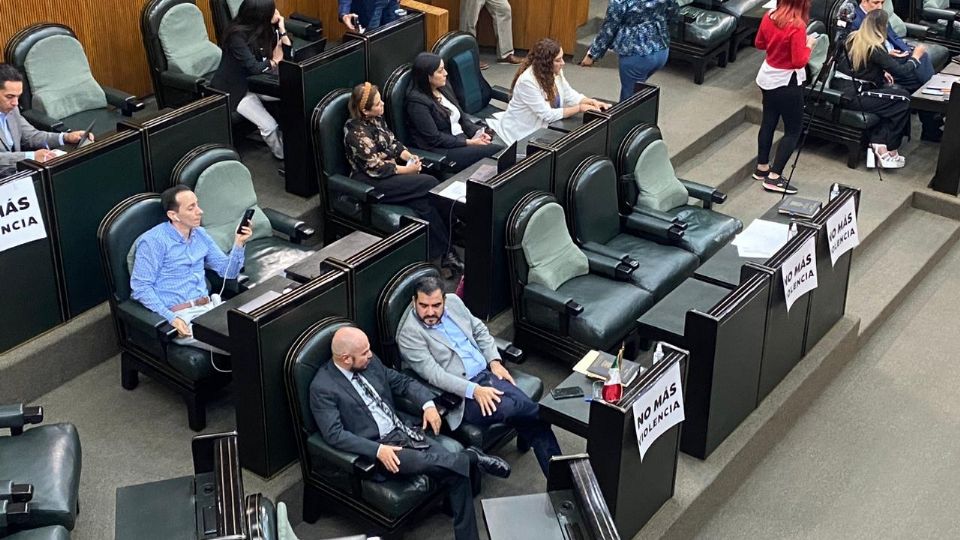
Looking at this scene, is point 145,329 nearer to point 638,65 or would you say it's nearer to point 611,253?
point 611,253

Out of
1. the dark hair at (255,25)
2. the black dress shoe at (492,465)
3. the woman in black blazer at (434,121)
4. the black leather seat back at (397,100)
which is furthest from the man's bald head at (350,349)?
the dark hair at (255,25)

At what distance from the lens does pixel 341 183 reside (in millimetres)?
7137

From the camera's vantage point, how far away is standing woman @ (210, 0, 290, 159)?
7629mm

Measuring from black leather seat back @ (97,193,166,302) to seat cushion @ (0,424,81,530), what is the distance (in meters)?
0.83

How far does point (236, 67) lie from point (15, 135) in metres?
1.51

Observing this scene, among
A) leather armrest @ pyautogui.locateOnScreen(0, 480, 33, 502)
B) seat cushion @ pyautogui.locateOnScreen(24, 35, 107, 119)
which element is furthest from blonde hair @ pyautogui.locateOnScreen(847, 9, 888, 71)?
leather armrest @ pyautogui.locateOnScreen(0, 480, 33, 502)

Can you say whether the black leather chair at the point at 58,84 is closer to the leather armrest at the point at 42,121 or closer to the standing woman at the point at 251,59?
the leather armrest at the point at 42,121

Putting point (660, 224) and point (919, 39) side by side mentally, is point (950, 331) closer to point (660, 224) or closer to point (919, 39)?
point (660, 224)

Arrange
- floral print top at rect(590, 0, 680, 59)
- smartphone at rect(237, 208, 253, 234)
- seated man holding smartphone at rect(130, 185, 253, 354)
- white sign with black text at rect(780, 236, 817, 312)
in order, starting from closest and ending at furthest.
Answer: seated man holding smartphone at rect(130, 185, 253, 354) → white sign with black text at rect(780, 236, 817, 312) → smartphone at rect(237, 208, 253, 234) → floral print top at rect(590, 0, 680, 59)

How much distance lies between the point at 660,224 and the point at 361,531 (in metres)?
2.59

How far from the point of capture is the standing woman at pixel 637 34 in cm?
805

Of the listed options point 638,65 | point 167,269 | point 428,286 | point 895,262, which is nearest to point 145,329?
point 167,269

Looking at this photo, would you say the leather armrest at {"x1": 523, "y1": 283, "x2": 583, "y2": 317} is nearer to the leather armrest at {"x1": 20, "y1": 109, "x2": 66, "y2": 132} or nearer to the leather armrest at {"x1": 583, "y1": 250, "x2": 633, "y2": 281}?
the leather armrest at {"x1": 583, "y1": 250, "x2": 633, "y2": 281}

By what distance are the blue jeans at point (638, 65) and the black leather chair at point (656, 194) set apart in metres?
0.91
